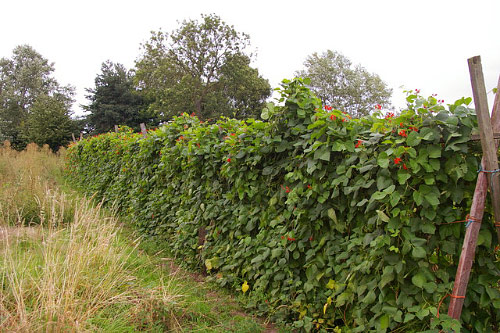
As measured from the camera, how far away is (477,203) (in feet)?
6.82

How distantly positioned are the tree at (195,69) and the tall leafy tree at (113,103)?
2.21 meters

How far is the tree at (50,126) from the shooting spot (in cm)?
2873

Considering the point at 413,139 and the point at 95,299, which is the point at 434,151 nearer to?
the point at 413,139

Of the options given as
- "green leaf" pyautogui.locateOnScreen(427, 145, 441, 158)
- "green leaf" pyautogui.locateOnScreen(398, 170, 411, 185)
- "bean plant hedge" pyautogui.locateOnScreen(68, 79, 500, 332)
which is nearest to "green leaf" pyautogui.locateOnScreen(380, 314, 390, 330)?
"bean plant hedge" pyautogui.locateOnScreen(68, 79, 500, 332)

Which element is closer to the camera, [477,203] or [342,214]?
[477,203]

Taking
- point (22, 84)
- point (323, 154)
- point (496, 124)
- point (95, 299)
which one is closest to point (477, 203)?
point (496, 124)

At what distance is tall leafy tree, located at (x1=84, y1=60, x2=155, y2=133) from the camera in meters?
33.0

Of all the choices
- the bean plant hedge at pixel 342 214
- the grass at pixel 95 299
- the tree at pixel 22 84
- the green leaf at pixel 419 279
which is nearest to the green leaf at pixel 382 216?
the bean plant hedge at pixel 342 214

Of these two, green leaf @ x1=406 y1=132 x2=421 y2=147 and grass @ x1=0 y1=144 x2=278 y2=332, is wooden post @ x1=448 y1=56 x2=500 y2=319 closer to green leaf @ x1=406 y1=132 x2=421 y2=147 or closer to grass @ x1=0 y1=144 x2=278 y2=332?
green leaf @ x1=406 y1=132 x2=421 y2=147

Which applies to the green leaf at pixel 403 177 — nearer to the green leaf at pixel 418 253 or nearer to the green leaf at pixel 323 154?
the green leaf at pixel 418 253

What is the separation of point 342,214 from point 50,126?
31.1 metres

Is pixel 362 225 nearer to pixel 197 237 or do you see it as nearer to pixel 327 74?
pixel 197 237

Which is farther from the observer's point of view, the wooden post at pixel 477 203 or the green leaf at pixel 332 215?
the green leaf at pixel 332 215

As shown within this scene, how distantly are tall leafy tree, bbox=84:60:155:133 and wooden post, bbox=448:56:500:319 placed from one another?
3317cm
